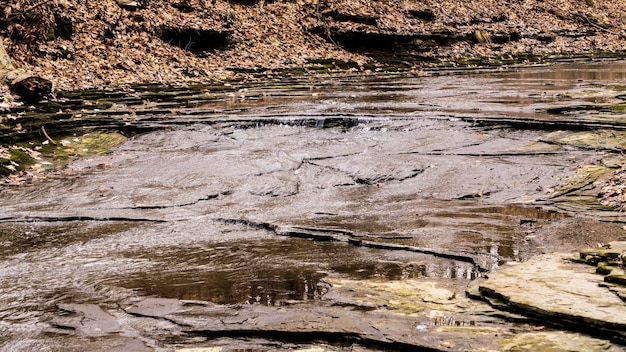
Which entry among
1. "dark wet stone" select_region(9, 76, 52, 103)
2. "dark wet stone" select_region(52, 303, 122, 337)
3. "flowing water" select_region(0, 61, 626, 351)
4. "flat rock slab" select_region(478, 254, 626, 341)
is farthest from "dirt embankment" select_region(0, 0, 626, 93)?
"flat rock slab" select_region(478, 254, 626, 341)

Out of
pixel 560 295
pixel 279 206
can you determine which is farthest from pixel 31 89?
pixel 560 295

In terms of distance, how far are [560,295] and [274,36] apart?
702 inches

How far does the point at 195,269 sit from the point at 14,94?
9.30m

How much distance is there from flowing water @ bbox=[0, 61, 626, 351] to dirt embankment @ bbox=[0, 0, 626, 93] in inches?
158

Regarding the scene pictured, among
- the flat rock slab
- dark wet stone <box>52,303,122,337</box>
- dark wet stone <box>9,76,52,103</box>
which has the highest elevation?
the flat rock slab

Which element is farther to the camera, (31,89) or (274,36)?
(274,36)

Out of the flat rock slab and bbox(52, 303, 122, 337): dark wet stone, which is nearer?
the flat rock slab

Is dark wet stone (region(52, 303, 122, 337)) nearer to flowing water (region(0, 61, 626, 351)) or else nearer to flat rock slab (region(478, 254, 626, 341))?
flowing water (region(0, 61, 626, 351))

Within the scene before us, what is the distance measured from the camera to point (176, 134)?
10305mm

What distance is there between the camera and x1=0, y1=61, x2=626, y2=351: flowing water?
441cm

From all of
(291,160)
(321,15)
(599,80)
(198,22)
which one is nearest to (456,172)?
(291,160)

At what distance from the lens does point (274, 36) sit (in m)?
20.7

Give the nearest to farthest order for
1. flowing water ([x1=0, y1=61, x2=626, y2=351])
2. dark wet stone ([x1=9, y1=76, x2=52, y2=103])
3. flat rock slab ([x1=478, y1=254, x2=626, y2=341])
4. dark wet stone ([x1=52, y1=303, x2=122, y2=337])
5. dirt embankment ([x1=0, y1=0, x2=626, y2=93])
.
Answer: flat rock slab ([x1=478, y1=254, x2=626, y2=341]) < dark wet stone ([x1=52, y1=303, x2=122, y2=337]) < flowing water ([x1=0, y1=61, x2=626, y2=351]) < dark wet stone ([x1=9, y1=76, x2=52, y2=103]) < dirt embankment ([x1=0, y1=0, x2=626, y2=93])

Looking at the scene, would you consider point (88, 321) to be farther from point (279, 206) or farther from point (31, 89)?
point (31, 89)
